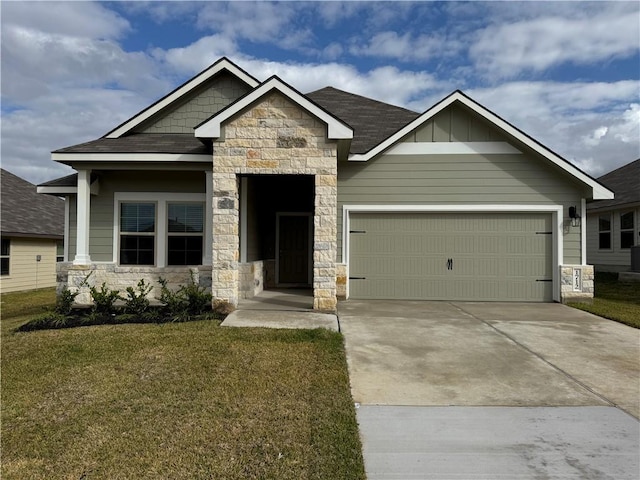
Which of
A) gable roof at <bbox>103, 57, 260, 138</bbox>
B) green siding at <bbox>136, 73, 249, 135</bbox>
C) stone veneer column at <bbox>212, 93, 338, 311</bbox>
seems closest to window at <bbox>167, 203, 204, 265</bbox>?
stone veneer column at <bbox>212, 93, 338, 311</bbox>

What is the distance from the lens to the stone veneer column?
7934mm

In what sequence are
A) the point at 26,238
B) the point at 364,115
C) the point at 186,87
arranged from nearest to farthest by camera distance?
the point at 186,87, the point at 364,115, the point at 26,238

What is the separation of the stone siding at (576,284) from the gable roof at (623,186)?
6.92 m

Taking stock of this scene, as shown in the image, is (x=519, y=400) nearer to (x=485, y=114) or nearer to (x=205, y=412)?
(x=205, y=412)

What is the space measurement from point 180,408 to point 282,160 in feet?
17.1

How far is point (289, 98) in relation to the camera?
788 centimetres

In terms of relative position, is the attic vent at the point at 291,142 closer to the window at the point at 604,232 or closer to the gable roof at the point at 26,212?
the gable roof at the point at 26,212

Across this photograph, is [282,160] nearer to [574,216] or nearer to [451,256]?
[451,256]

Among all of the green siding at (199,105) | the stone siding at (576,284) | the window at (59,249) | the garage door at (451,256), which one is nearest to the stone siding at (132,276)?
the green siding at (199,105)

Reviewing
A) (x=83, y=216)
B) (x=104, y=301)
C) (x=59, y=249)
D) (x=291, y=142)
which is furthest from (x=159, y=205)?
(x=59, y=249)

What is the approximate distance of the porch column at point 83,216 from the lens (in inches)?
350

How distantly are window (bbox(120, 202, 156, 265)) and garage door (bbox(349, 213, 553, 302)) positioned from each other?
4813mm

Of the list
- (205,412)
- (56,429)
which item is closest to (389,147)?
(205,412)

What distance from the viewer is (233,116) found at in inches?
312
